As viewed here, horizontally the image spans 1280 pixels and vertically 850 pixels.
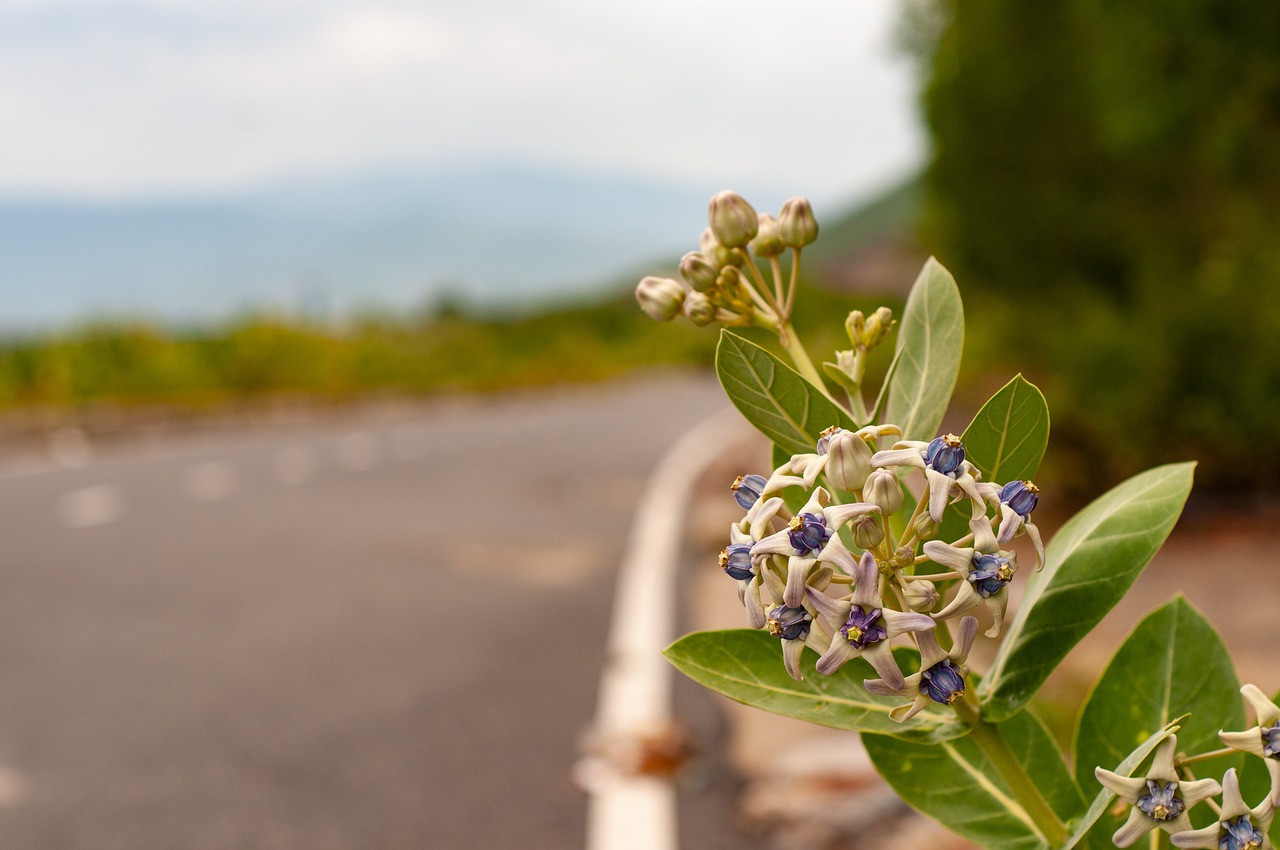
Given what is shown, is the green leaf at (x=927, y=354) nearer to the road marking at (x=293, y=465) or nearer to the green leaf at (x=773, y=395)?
the green leaf at (x=773, y=395)

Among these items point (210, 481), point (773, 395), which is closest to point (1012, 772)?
point (773, 395)

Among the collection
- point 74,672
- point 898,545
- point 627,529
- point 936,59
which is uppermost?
point 936,59

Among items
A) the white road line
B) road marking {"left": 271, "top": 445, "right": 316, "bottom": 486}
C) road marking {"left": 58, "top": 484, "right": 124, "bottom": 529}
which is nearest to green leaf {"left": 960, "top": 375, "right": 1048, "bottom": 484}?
the white road line

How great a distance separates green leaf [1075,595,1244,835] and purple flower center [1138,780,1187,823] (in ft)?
0.67

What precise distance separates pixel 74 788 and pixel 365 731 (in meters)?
1.07

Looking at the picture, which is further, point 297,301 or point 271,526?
point 297,301

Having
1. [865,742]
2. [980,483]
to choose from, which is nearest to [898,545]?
[980,483]

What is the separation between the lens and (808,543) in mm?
581

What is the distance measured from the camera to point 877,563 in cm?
60

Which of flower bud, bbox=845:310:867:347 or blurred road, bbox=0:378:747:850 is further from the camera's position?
blurred road, bbox=0:378:747:850

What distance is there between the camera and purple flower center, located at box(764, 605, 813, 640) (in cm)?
58

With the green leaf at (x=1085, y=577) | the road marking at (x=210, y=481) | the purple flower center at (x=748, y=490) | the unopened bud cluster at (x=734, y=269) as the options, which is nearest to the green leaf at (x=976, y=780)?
the green leaf at (x=1085, y=577)

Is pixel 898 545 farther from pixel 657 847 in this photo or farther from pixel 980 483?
pixel 657 847

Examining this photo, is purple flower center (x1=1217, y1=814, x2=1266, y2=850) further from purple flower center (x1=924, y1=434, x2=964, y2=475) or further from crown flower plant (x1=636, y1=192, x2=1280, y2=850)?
purple flower center (x1=924, y1=434, x2=964, y2=475)
